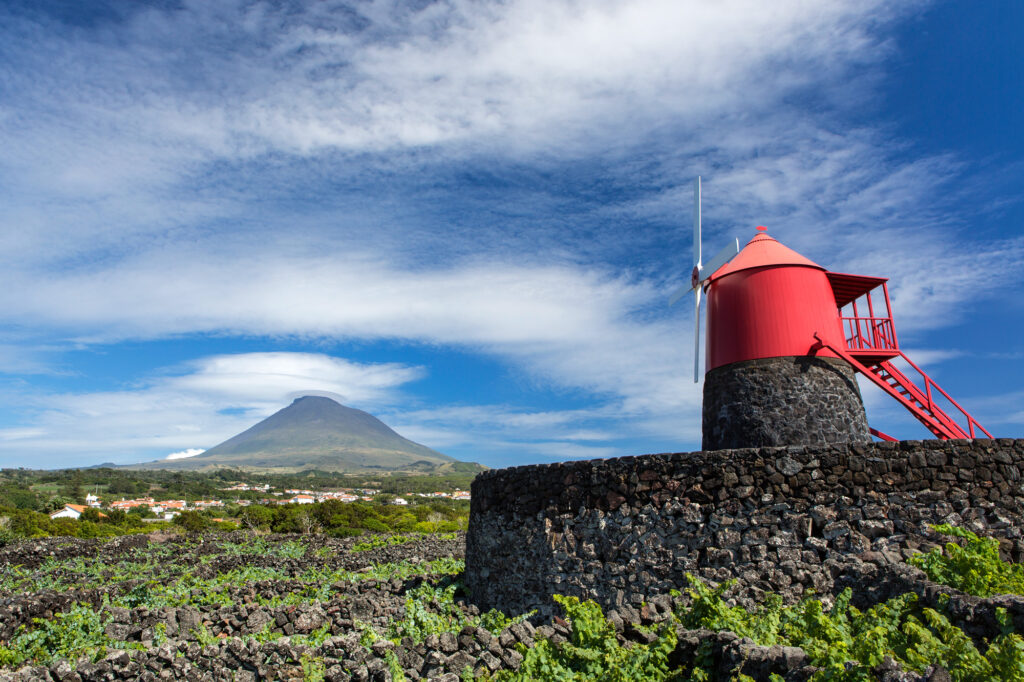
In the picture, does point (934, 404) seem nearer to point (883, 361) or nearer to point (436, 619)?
point (883, 361)

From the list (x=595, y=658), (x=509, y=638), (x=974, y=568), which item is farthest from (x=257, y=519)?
(x=974, y=568)

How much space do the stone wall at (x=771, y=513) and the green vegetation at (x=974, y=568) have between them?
519 mm

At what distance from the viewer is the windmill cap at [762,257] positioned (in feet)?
47.0

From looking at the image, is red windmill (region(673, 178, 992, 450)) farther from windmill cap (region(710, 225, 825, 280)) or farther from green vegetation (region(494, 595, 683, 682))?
green vegetation (region(494, 595, 683, 682))

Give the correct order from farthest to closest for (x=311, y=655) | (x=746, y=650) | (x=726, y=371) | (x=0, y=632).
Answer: (x=726, y=371)
(x=0, y=632)
(x=311, y=655)
(x=746, y=650)

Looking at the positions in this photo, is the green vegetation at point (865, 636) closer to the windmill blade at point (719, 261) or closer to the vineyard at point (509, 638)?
the vineyard at point (509, 638)

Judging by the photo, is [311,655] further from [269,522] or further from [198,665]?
[269,522]

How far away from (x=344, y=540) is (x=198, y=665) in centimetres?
2139

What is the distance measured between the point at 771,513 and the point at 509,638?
158 inches

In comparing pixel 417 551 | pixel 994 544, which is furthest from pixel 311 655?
pixel 417 551

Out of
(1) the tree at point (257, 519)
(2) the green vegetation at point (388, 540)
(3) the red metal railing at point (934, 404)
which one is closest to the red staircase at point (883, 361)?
(3) the red metal railing at point (934, 404)

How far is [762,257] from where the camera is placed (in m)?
14.5

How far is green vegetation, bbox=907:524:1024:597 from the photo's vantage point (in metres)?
6.22

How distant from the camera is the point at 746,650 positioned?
16.8 ft
